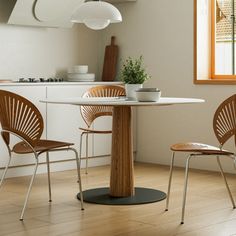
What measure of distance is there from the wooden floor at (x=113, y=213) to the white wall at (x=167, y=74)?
800 millimetres

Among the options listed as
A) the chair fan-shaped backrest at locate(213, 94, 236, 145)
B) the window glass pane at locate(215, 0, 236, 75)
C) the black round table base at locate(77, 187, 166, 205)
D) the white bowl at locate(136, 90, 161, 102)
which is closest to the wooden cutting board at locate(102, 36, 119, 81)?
the window glass pane at locate(215, 0, 236, 75)

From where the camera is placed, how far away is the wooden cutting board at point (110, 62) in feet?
22.4

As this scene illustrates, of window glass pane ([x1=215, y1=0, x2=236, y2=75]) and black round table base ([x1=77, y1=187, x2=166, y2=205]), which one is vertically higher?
window glass pane ([x1=215, y1=0, x2=236, y2=75])

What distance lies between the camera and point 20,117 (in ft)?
13.7

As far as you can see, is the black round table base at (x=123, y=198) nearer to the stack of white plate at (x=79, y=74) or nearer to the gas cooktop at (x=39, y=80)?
the gas cooktop at (x=39, y=80)

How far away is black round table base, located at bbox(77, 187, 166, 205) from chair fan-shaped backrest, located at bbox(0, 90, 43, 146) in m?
0.77

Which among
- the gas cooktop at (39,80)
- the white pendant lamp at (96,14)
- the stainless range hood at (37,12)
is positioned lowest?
the gas cooktop at (39,80)

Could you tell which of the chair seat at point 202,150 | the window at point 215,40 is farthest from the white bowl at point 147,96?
the window at point 215,40

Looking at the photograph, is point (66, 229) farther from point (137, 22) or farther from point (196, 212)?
point (137, 22)

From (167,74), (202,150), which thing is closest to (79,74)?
(167,74)

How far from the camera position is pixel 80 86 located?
6219 mm

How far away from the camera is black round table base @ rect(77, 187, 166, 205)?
14.9 feet

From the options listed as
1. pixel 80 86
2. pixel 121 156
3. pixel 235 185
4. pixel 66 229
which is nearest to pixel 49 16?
pixel 80 86

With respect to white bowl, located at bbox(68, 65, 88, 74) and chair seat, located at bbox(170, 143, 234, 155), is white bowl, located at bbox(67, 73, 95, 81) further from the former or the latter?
chair seat, located at bbox(170, 143, 234, 155)
